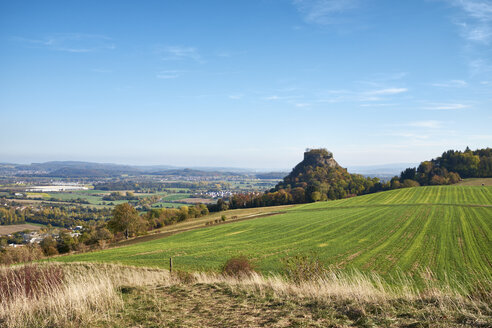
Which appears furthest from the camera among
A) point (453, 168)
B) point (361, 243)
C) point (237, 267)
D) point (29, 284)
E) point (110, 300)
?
point (453, 168)

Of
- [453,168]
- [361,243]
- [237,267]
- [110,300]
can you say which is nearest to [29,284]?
[110,300]

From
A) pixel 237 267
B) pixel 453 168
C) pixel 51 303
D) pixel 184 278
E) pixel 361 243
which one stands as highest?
pixel 453 168

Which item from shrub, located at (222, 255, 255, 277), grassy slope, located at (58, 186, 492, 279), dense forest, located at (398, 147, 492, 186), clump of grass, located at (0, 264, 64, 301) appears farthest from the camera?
dense forest, located at (398, 147, 492, 186)

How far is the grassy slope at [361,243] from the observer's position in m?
25.0

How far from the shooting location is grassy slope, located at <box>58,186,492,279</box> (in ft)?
82.1

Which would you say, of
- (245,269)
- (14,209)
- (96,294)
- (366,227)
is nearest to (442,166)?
(366,227)

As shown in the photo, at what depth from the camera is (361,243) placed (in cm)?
3350

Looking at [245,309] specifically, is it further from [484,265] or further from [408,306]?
[484,265]

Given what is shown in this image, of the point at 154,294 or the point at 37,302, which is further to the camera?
the point at 154,294

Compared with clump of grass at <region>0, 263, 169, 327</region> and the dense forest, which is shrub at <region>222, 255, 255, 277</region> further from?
the dense forest

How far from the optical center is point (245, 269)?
13523 mm

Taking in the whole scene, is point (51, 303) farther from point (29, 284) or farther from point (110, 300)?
point (29, 284)

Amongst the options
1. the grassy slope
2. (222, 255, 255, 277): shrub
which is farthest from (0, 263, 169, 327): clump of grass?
the grassy slope

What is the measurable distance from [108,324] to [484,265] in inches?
A: 1123
